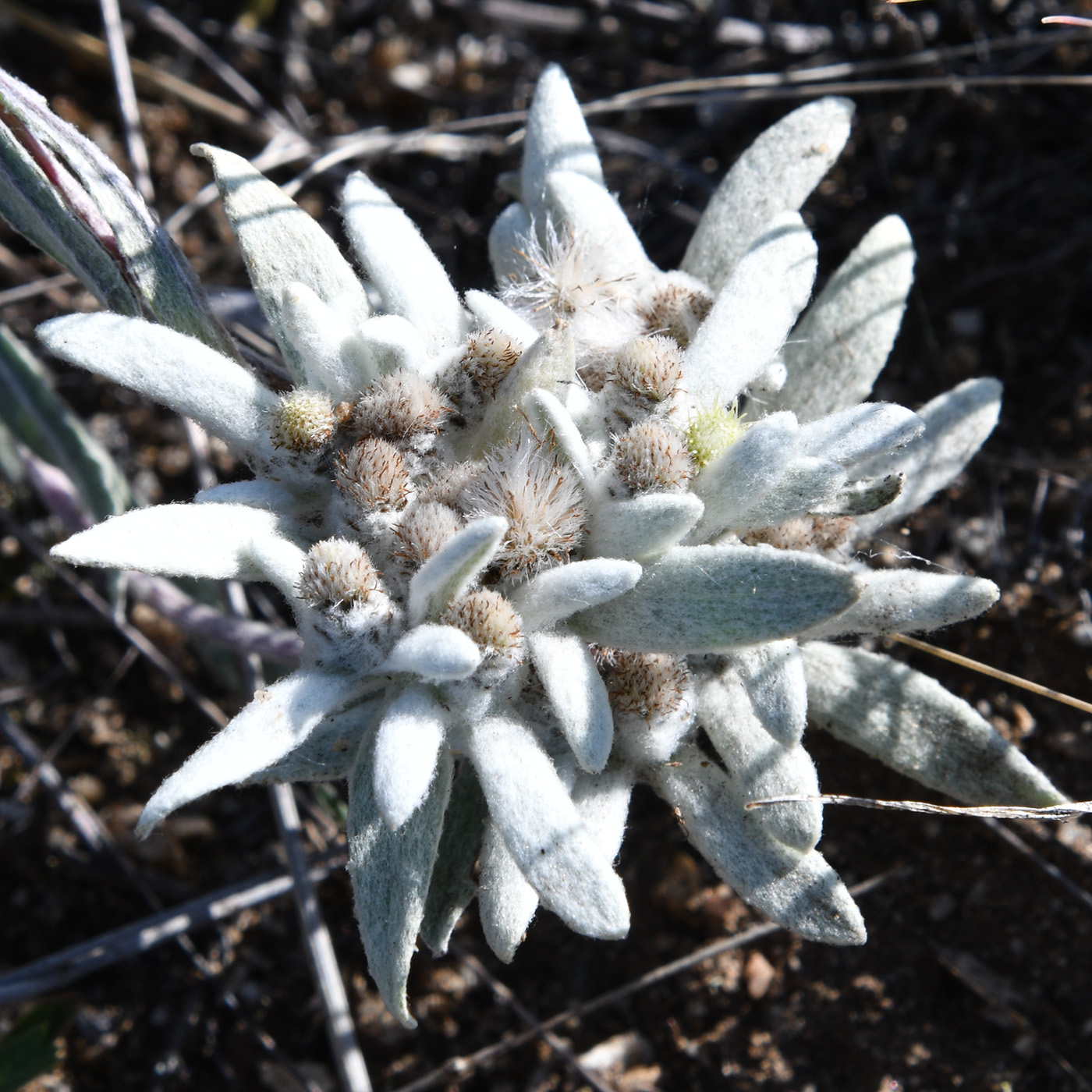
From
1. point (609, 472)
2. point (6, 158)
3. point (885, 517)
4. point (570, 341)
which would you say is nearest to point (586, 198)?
point (570, 341)

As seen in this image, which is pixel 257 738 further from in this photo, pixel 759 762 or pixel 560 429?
pixel 759 762

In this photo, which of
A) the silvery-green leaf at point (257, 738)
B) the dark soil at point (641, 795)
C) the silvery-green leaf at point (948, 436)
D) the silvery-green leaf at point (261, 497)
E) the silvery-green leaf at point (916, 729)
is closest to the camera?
the silvery-green leaf at point (257, 738)

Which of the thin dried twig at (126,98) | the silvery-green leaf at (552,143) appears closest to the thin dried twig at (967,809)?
the silvery-green leaf at (552,143)

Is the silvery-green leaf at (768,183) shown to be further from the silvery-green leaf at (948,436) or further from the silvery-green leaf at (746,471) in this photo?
the silvery-green leaf at (746,471)

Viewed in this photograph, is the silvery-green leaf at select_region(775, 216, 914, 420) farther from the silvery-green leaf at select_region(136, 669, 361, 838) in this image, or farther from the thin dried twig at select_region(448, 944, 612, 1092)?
the thin dried twig at select_region(448, 944, 612, 1092)

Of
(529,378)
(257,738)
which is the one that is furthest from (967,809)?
(257,738)

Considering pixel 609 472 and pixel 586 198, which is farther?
pixel 586 198

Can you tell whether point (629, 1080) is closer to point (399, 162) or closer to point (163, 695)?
point (163, 695)
